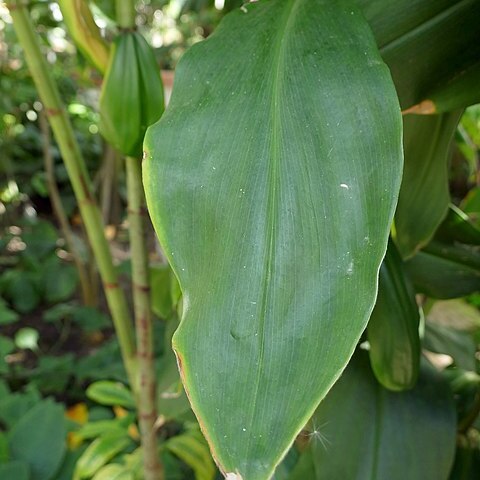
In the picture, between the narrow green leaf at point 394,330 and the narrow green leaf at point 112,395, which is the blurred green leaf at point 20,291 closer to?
the narrow green leaf at point 112,395

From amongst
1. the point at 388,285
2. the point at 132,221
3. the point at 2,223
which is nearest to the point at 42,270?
the point at 2,223

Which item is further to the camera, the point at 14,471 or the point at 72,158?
the point at 14,471

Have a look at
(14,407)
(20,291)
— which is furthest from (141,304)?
(20,291)

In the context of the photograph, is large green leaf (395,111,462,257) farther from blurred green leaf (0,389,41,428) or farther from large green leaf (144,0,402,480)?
blurred green leaf (0,389,41,428)

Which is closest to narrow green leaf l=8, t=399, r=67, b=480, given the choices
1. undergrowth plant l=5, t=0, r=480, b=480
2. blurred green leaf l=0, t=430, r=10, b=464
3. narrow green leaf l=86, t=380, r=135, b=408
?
blurred green leaf l=0, t=430, r=10, b=464

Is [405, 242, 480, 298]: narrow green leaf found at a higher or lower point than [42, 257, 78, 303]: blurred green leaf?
higher

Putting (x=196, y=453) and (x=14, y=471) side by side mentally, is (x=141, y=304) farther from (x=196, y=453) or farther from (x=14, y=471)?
(x=14, y=471)
